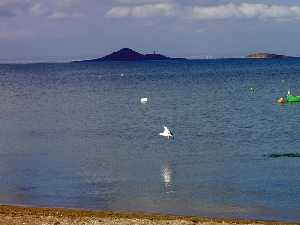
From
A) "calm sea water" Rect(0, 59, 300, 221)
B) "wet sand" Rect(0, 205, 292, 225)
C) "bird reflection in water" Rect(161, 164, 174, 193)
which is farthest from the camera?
"bird reflection in water" Rect(161, 164, 174, 193)

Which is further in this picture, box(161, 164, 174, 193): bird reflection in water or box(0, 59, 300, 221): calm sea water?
box(161, 164, 174, 193): bird reflection in water

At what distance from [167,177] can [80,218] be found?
9.91 meters

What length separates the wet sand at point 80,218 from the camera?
18391 mm

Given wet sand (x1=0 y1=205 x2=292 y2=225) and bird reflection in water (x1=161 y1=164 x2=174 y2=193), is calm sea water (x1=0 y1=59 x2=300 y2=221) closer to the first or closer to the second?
bird reflection in water (x1=161 y1=164 x2=174 y2=193)

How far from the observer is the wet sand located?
1839 cm

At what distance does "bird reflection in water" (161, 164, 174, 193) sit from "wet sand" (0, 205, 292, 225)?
4787mm

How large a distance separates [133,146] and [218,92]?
54481mm

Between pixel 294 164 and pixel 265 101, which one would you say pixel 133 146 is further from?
pixel 265 101

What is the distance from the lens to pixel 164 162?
3275 centimetres

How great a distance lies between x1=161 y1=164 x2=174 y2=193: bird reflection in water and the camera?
26.8 meters

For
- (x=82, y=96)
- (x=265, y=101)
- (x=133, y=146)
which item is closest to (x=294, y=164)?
(x=133, y=146)

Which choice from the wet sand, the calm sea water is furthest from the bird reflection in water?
the wet sand

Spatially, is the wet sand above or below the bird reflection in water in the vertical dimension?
above

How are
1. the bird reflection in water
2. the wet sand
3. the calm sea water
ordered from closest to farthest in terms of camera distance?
1. the wet sand
2. the calm sea water
3. the bird reflection in water
